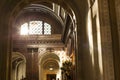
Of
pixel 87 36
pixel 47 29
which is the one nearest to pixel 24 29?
pixel 47 29

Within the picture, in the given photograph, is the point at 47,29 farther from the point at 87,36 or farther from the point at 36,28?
the point at 87,36

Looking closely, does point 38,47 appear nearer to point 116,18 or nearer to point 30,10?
point 30,10

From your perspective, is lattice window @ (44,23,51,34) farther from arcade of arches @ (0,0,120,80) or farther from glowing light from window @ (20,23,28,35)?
arcade of arches @ (0,0,120,80)

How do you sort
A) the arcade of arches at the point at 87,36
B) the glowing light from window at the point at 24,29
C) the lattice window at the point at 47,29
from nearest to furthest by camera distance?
1. the arcade of arches at the point at 87,36
2. the glowing light from window at the point at 24,29
3. the lattice window at the point at 47,29

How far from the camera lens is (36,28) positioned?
2111 centimetres

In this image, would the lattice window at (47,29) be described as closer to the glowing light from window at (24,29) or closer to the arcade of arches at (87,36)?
the glowing light from window at (24,29)

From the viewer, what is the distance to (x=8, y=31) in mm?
7852

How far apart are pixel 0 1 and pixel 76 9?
8.29 ft

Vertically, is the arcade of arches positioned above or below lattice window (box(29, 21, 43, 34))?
below

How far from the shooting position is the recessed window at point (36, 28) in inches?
821

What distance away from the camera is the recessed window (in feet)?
68.4

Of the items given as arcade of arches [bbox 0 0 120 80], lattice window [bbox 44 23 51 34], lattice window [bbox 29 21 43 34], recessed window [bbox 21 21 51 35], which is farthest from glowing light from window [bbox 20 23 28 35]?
arcade of arches [bbox 0 0 120 80]

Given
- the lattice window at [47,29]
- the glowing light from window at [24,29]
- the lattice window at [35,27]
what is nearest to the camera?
the glowing light from window at [24,29]

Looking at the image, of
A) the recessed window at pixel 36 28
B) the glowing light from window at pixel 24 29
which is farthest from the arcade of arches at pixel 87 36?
the glowing light from window at pixel 24 29
